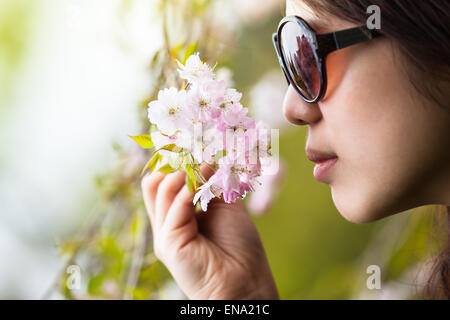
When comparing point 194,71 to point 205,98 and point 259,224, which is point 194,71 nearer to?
point 205,98

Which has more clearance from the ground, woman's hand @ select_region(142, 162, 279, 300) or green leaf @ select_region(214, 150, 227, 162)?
green leaf @ select_region(214, 150, 227, 162)

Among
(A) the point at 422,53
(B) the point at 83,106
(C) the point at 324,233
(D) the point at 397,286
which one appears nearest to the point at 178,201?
(A) the point at 422,53

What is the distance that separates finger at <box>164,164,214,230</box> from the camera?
713mm

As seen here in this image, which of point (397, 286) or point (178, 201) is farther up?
point (178, 201)

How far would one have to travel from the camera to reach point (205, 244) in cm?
74

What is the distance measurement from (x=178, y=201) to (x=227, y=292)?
0.17m

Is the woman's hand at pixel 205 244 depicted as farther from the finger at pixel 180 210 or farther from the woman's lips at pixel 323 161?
the woman's lips at pixel 323 161

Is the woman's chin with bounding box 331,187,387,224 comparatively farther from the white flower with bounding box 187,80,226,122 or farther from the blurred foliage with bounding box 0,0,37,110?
the blurred foliage with bounding box 0,0,37,110

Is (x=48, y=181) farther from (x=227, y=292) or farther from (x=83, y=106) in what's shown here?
(x=227, y=292)

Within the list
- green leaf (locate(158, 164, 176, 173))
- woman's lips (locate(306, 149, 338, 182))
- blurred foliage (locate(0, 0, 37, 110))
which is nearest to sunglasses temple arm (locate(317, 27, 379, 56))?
woman's lips (locate(306, 149, 338, 182))

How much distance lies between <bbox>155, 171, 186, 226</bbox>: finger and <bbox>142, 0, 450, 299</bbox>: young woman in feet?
0.40

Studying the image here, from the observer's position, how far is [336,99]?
1.82ft

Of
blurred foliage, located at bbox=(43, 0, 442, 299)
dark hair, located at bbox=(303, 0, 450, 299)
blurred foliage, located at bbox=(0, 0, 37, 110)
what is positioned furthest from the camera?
blurred foliage, located at bbox=(0, 0, 37, 110)

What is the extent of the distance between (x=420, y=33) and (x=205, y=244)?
44 cm
